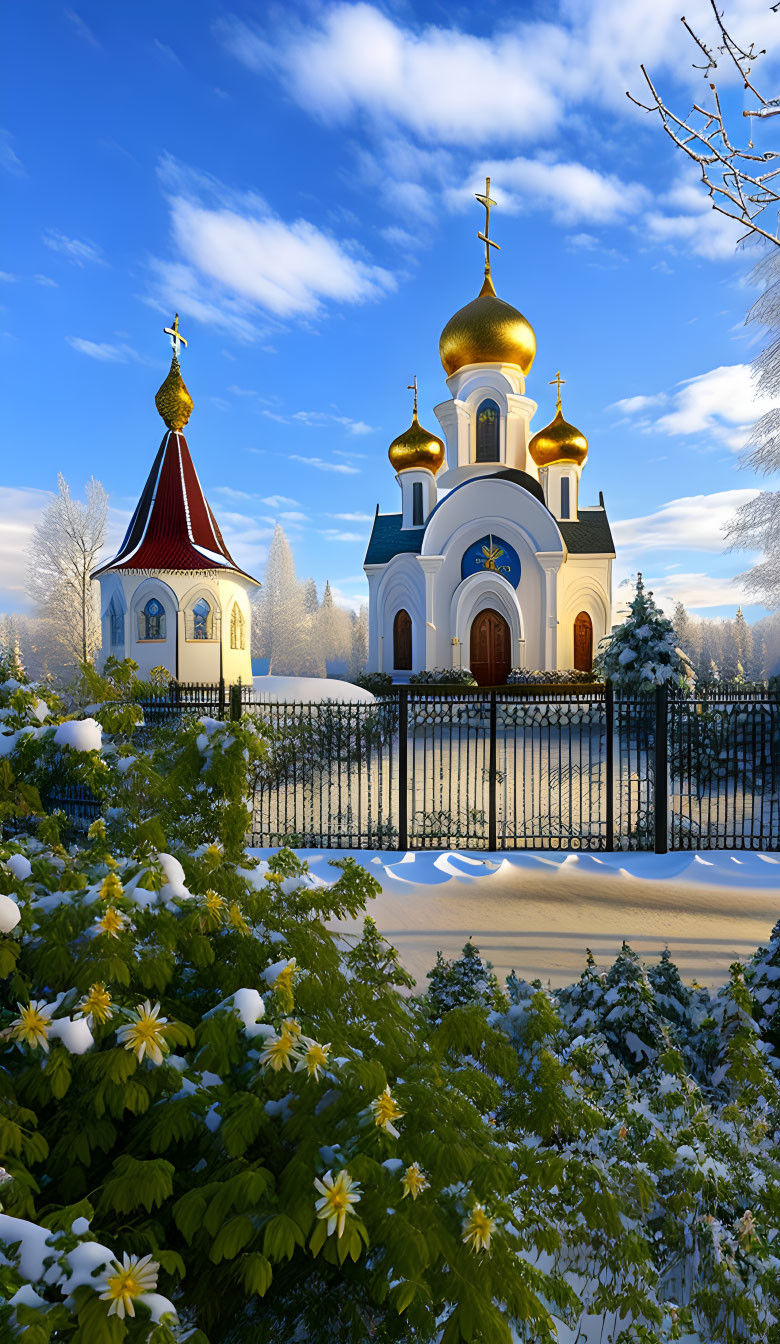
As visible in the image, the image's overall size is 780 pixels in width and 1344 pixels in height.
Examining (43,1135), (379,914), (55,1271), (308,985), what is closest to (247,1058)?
(308,985)

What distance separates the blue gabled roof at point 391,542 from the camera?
28.0m

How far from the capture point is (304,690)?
58.7 feet

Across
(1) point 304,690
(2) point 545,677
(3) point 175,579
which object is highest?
(3) point 175,579

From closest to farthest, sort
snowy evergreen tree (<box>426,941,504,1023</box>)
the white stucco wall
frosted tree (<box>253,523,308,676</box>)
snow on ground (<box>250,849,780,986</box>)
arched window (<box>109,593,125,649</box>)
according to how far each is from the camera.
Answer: snowy evergreen tree (<box>426,941,504,1023</box>) → snow on ground (<box>250,849,780,986</box>) → the white stucco wall → arched window (<box>109,593,125,649</box>) → frosted tree (<box>253,523,308,676</box>)

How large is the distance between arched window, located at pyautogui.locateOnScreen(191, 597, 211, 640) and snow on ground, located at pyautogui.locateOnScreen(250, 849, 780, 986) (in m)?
13.9

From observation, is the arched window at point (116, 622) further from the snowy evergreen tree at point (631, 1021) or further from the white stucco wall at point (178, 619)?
the snowy evergreen tree at point (631, 1021)

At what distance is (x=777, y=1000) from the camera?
342cm

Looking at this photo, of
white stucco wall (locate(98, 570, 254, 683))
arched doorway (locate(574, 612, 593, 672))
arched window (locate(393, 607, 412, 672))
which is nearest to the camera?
white stucco wall (locate(98, 570, 254, 683))

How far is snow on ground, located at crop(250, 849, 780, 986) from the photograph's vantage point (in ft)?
17.0

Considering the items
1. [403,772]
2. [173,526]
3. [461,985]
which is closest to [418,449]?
[173,526]

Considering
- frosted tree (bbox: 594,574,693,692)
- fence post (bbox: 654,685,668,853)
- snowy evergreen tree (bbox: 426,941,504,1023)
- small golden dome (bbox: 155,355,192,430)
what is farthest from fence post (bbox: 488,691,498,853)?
small golden dome (bbox: 155,355,192,430)

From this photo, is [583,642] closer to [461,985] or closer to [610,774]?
[610,774]

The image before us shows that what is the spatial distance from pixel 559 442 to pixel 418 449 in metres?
5.45

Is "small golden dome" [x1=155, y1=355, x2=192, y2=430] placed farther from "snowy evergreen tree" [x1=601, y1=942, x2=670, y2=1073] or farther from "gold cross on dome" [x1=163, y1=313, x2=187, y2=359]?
"snowy evergreen tree" [x1=601, y1=942, x2=670, y2=1073]
